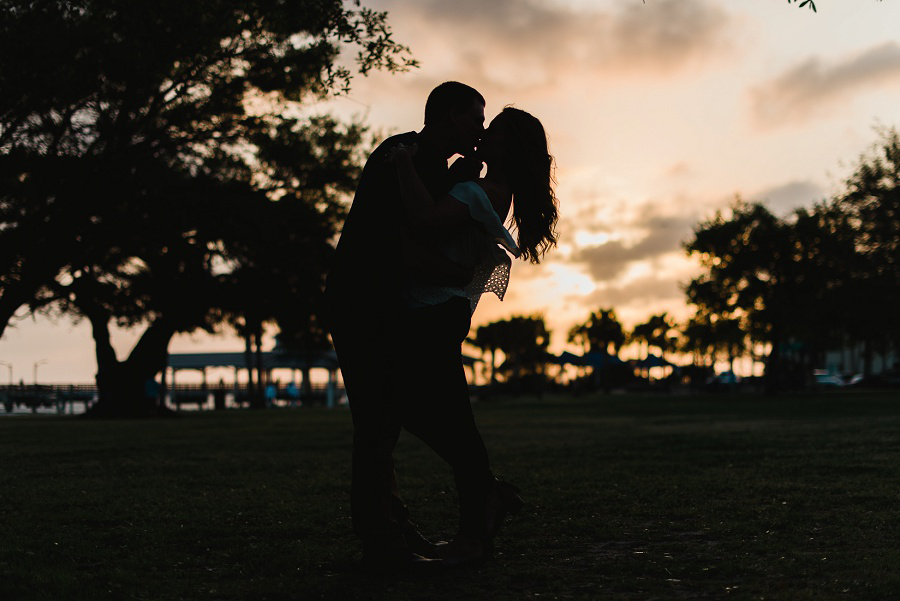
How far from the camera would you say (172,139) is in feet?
63.8

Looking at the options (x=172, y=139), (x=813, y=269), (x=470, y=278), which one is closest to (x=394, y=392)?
(x=470, y=278)

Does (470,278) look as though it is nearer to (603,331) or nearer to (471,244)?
(471,244)

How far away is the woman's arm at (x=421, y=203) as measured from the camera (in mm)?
3795

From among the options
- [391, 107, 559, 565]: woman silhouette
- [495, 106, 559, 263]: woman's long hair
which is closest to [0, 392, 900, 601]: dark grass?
[391, 107, 559, 565]: woman silhouette

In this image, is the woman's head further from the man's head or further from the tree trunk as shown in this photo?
the tree trunk

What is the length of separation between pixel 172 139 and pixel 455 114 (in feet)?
54.0

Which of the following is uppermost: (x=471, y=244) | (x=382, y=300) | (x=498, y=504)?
(x=471, y=244)

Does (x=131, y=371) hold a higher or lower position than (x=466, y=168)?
lower

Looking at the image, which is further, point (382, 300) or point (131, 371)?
point (131, 371)

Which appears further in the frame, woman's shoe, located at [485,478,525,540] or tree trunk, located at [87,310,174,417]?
tree trunk, located at [87,310,174,417]

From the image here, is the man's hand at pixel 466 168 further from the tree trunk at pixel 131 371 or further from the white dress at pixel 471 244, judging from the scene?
the tree trunk at pixel 131 371

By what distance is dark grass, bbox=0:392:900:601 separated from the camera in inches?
144

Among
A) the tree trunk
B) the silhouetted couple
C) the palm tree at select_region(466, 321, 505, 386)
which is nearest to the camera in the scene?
the silhouetted couple

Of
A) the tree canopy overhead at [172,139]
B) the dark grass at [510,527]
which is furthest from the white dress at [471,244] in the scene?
the tree canopy overhead at [172,139]
